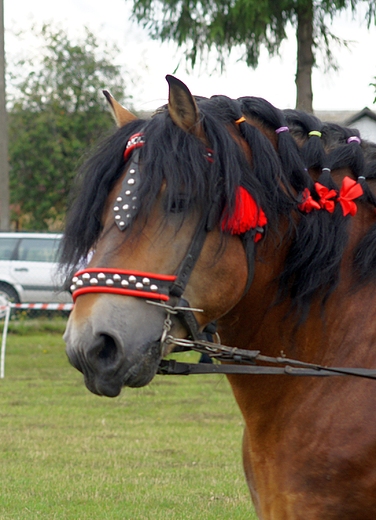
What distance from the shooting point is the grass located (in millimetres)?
5125

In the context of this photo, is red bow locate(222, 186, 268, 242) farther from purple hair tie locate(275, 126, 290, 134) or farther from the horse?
purple hair tie locate(275, 126, 290, 134)

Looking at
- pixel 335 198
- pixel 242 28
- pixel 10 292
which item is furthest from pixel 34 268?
pixel 335 198

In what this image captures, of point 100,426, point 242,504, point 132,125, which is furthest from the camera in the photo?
point 100,426

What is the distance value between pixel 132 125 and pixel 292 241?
68 cm

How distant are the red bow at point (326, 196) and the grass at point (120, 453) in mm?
2314

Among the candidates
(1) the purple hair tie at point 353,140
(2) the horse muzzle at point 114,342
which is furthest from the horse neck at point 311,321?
(2) the horse muzzle at point 114,342

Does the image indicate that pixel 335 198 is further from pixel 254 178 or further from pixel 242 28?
pixel 242 28

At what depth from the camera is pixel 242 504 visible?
16.9 feet

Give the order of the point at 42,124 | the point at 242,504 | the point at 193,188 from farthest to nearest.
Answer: the point at 42,124, the point at 242,504, the point at 193,188

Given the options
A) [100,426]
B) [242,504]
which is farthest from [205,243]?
[100,426]

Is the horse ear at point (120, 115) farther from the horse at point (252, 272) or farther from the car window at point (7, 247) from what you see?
the car window at point (7, 247)

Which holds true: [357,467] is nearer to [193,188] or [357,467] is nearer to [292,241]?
[292,241]

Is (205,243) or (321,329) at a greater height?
(205,243)

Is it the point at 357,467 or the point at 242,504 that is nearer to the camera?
the point at 357,467
